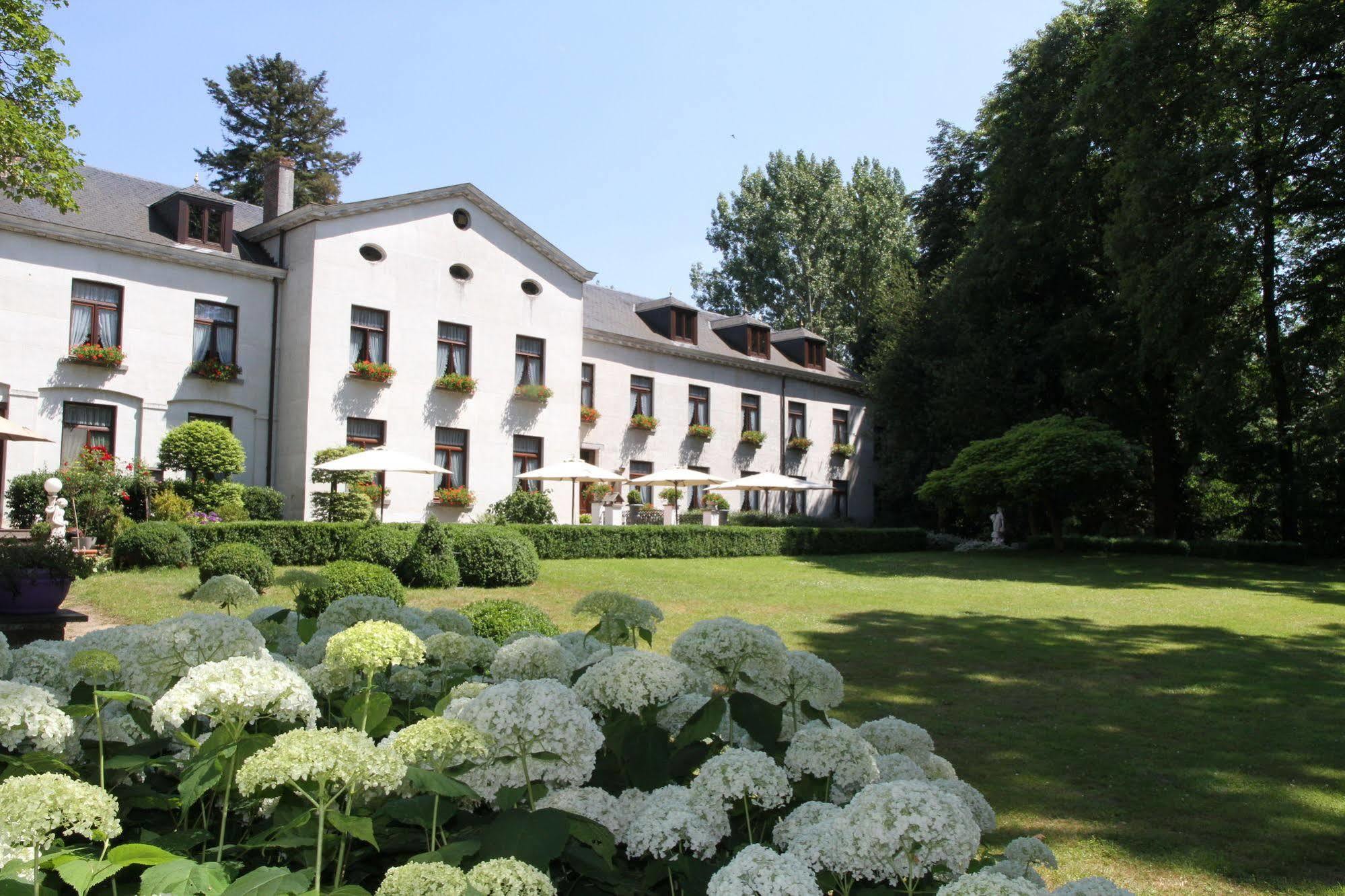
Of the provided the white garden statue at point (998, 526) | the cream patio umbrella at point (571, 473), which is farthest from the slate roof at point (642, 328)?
the white garden statue at point (998, 526)

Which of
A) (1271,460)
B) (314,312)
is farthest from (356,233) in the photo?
(1271,460)

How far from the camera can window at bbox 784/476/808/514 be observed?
35594 mm

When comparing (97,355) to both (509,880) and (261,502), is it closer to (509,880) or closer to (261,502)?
(261,502)

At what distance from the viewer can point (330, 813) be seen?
193 centimetres

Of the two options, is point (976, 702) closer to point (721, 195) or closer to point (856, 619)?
point (856, 619)

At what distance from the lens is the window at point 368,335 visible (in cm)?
2369

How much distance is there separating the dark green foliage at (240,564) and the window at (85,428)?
9937mm

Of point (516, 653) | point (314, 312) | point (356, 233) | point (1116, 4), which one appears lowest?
point (516, 653)

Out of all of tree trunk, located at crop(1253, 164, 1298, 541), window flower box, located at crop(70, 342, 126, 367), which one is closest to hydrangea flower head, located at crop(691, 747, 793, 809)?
window flower box, located at crop(70, 342, 126, 367)

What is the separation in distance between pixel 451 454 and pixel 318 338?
4.84 m

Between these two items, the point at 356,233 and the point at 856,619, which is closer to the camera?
the point at 856,619

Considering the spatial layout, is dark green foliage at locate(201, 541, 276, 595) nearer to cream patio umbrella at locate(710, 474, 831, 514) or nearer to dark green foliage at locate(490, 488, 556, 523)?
dark green foliage at locate(490, 488, 556, 523)

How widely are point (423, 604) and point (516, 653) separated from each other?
32.1 feet

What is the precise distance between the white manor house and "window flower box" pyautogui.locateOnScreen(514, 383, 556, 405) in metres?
0.20
